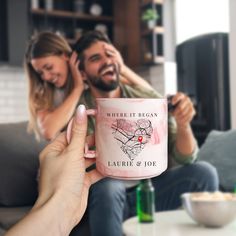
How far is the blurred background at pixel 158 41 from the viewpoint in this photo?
2461 millimetres

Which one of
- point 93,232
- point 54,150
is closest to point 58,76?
point 93,232

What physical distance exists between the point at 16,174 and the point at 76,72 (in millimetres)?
517

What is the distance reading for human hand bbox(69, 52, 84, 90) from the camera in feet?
5.66

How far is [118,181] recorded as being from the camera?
1521 millimetres

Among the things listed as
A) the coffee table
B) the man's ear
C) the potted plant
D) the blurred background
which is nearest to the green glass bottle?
the coffee table

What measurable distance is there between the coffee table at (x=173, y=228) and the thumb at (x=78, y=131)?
63 cm

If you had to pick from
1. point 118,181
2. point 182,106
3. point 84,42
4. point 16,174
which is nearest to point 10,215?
point 16,174

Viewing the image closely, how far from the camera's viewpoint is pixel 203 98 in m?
2.54

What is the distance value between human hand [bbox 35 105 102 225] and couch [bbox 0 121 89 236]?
2.86 feet

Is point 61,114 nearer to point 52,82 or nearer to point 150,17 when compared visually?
point 52,82

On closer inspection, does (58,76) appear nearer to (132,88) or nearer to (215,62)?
(132,88)

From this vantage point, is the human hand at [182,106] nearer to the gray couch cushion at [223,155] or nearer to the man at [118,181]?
the man at [118,181]

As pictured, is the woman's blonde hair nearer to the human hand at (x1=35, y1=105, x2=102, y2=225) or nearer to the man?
the man

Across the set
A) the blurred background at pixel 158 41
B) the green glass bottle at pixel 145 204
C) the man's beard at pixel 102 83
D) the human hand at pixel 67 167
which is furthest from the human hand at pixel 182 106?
the blurred background at pixel 158 41
